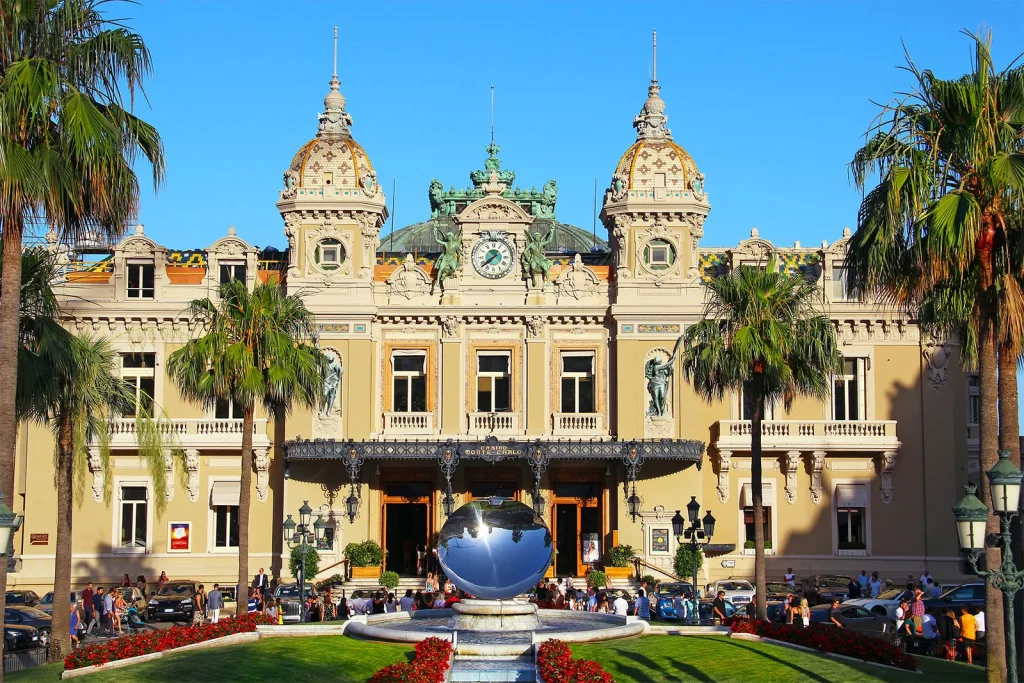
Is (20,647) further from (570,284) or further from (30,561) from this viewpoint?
(570,284)

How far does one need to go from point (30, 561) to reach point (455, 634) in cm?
2738

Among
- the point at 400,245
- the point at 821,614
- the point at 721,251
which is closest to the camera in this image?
the point at 821,614

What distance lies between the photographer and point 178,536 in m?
51.6

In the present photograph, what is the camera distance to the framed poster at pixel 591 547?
50.3 meters

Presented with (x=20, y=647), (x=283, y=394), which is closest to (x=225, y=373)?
(x=283, y=394)

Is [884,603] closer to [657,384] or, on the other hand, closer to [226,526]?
[657,384]

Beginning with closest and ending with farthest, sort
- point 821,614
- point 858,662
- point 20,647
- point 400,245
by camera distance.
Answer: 1. point 858,662
2. point 20,647
3. point 821,614
4. point 400,245

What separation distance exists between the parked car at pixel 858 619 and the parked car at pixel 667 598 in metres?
4.50

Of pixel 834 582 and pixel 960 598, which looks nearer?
pixel 960 598

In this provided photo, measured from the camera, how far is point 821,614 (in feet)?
128

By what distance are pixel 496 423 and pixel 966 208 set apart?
1175 inches

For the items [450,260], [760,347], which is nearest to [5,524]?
[760,347]

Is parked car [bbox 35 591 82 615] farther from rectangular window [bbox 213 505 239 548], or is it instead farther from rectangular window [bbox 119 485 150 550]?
rectangular window [bbox 213 505 239 548]

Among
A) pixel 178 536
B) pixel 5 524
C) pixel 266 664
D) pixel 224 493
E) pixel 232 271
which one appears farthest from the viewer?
pixel 232 271
